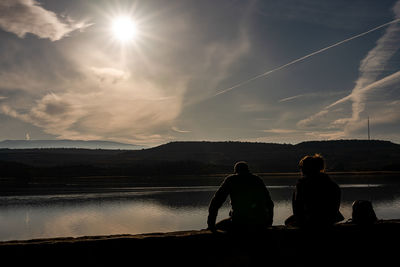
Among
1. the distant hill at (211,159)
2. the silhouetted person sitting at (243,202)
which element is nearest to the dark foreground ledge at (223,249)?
the silhouetted person sitting at (243,202)

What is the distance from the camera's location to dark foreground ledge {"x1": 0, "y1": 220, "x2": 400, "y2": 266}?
367cm

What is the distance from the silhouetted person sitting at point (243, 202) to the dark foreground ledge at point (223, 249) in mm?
410

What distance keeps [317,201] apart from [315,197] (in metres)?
0.06

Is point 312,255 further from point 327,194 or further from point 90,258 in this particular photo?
point 90,258

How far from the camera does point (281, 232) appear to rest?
169 inches

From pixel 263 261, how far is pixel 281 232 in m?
0.44

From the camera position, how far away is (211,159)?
142375 millimetres

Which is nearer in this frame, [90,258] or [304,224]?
[90,258]

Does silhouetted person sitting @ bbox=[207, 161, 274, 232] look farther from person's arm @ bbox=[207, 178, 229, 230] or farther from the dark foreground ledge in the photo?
the dark foreground ledge

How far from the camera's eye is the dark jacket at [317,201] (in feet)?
15.3

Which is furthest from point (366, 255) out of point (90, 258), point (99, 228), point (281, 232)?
point (99, 228)

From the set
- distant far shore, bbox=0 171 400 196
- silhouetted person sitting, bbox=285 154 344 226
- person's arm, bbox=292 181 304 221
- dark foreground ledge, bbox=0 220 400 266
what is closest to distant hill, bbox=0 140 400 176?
distant far shore, bbox=0 171 400 196

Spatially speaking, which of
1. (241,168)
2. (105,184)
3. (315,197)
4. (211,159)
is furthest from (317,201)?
(211,159)

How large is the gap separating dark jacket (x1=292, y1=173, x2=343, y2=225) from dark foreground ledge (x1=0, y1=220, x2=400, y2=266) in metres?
0.24
